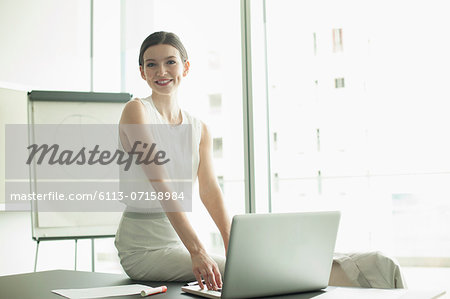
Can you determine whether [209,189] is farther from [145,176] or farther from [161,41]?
[161,41]

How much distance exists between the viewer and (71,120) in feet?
9.89

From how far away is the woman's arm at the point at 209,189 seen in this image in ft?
6.32

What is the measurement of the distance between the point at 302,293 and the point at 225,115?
1.85 meters

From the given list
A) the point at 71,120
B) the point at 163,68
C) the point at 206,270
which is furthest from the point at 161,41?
the point at 71,120

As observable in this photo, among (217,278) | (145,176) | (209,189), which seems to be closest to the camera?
(217,278)

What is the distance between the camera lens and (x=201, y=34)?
3.25 metres

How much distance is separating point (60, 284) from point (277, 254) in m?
0.72

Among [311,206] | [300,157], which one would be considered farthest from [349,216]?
[300,157]

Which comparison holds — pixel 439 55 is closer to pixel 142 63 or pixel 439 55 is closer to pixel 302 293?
pixel 142 63

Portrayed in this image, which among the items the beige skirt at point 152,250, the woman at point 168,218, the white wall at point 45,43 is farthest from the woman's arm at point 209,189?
the white wall at point 45,43

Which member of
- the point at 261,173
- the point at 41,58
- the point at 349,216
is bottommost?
the point at 349,216

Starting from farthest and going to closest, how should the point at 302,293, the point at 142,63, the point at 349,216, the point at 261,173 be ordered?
the point at 261,173 → the point at 349,216 → the point at 142,63 → the point at 302,293

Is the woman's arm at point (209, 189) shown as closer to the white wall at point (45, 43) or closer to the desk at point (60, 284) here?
the desk at point (60, 284)

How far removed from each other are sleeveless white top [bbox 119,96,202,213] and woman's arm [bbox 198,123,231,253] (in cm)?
3
